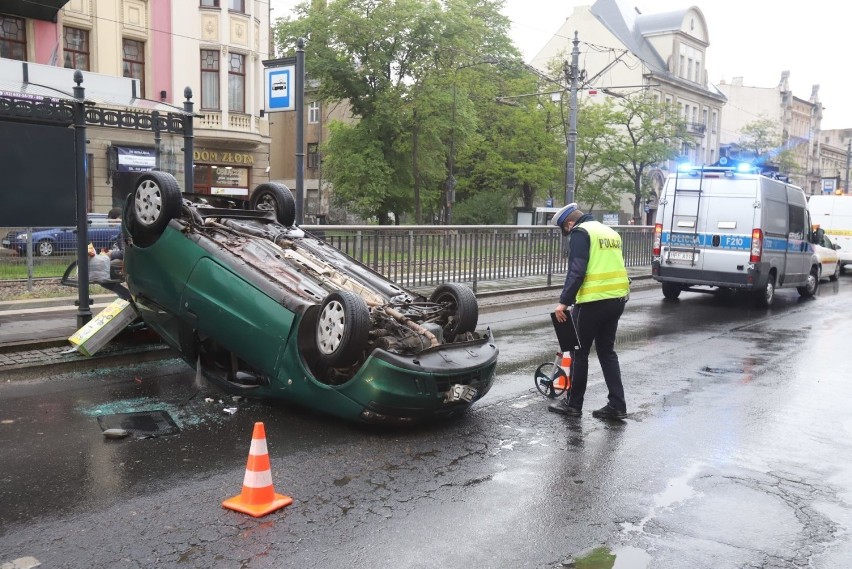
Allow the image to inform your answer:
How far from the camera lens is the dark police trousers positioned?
6402mm

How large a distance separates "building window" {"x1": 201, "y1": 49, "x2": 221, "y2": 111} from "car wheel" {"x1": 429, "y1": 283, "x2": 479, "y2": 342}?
87.7 ft

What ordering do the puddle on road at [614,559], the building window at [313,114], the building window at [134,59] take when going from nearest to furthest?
the puddle on road at [614,559] → the building window at [134,59] → the building window at [313,114]

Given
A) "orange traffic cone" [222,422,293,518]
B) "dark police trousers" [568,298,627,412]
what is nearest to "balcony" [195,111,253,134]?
"dark police trousers" [568,298,627,412]

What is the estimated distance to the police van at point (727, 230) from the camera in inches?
564

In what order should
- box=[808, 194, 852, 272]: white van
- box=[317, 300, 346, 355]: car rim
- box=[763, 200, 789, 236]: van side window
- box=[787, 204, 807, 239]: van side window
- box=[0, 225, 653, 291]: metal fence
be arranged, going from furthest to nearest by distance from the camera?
box=[808, 194, 852, 272]: white van → box=[787, 204, 807, 239]: van side window → box=[763, 200, 789, 236]: van side window → box=[0, 225, 653, 291]: metal fence → box=[317, 300, 346, 355]: car rim

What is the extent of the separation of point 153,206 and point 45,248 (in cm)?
786

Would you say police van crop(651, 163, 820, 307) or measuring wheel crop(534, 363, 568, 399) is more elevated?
police van crop(651, 163, 820, 307)

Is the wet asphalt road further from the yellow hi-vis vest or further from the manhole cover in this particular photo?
the yellow hi-vis vest

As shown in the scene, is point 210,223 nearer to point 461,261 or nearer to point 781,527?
point 781,527

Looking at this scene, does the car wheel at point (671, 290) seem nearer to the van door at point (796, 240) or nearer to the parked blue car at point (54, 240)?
the van door at point (796, 240)

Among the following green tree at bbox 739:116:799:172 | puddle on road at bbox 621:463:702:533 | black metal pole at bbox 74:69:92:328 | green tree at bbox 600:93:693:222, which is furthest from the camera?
green tree at bbox 739:116:799:172

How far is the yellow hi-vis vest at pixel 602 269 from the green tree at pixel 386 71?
27.1m

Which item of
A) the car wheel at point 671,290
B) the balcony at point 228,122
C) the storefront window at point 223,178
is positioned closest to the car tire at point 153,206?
the car wheel at point 671,290

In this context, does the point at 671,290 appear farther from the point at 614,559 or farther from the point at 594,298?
the point at 614,559
